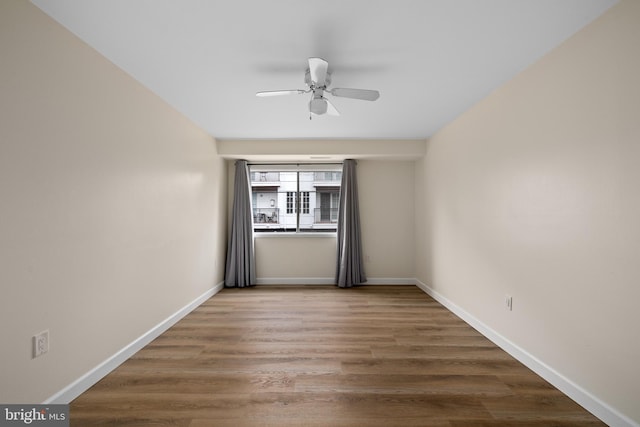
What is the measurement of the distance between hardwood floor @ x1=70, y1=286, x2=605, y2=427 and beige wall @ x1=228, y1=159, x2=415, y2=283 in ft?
5.82

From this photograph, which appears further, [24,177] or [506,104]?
[506,104]

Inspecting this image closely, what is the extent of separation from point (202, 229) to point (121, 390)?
230 centimetres

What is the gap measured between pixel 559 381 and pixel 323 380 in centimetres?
158

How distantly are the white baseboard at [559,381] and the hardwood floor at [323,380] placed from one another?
5 cm

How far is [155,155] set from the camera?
2900mm

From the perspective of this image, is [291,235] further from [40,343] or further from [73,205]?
[40,343]

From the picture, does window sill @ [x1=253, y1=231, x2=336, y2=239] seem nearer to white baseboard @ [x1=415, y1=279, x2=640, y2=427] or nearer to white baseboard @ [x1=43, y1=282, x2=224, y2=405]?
white baseboard @ [x1=43, y1=282, x2=224, y2=405]

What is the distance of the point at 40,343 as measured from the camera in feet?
5.57

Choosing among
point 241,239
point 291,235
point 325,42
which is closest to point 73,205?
point 325,42

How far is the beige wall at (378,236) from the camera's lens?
5207mm

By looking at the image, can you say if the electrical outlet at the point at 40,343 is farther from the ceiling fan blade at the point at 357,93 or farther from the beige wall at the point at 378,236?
the beige wall at the point at 378,236

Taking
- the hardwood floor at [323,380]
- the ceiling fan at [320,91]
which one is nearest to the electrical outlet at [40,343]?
the hardwood floor at [323,380]

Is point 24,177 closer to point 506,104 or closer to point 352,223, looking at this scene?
point 506,104

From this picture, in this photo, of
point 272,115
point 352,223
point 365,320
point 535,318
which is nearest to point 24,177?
point 272,115
